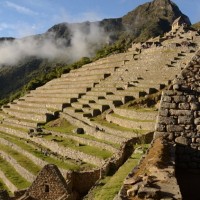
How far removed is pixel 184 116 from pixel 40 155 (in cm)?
1625

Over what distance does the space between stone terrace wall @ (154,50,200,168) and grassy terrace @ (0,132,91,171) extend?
1100 cm

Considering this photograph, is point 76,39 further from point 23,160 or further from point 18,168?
point 18,168

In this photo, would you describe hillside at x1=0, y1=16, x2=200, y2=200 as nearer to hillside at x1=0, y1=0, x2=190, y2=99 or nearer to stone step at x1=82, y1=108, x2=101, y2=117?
stone step at x1=82, y1=108, x2=101, y2=117

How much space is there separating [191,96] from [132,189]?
2.41 m


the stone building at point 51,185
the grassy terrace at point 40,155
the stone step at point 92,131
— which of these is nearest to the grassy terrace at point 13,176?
the grassy terrace at point 40,155

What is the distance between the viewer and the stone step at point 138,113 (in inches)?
788

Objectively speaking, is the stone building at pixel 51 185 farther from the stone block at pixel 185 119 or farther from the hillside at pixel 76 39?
the hillside at pixel 76 39

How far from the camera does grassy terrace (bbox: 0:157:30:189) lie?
1912 centimetres

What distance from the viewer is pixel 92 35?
161375 millimetres

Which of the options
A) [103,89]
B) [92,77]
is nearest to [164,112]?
[103,89]

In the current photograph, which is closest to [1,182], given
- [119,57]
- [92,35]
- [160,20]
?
[119,57]

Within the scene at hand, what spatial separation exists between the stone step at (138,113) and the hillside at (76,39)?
8976 centimetres

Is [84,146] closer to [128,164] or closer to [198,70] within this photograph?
[128,164]

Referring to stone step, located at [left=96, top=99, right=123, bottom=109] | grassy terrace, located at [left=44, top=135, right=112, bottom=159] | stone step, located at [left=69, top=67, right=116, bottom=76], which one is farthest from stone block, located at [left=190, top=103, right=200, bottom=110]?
stone step, located at [left=69, top=67, right=116, bottom=76]
